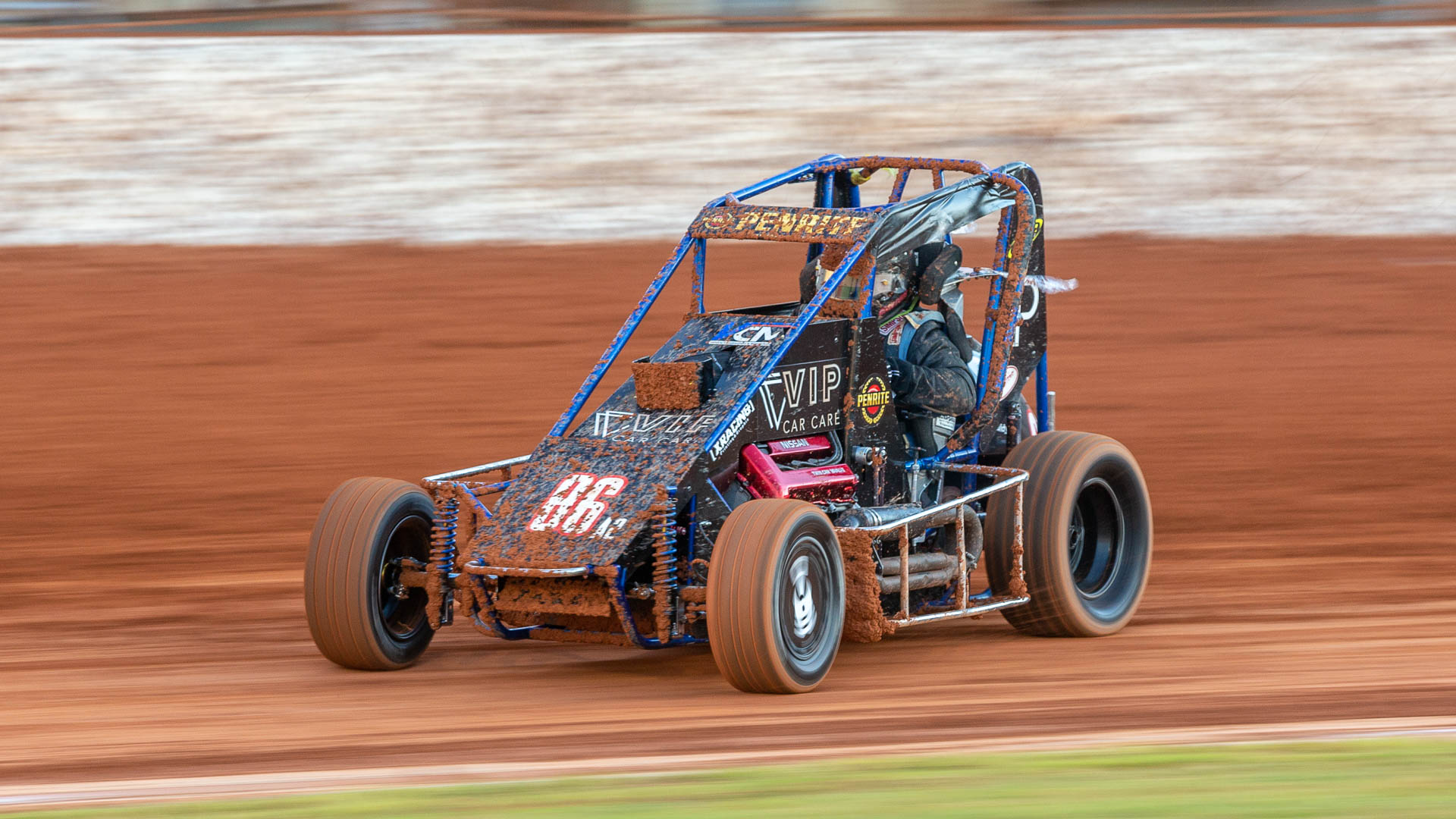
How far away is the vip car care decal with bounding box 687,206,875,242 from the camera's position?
8.58 metres

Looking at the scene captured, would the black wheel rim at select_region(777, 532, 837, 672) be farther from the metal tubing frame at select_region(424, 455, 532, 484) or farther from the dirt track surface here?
the metal tubing frame at select_region(424, 455, 532, 484)

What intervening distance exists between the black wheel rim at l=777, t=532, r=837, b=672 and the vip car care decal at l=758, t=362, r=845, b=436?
0.72 m

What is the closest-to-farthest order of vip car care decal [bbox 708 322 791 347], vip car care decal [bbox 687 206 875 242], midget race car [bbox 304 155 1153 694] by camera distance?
1. midget race car [bbox 304 155 1153 694]
2. vip car care decal [bbox 708 322 791 347]
3. vip car care decal [bbox 687 206 875 242]

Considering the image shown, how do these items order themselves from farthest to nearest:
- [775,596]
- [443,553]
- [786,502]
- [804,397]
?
[804,397], [443,553], [786,502], [775,596]

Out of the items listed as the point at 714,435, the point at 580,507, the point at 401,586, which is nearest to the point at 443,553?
the point at 401,586

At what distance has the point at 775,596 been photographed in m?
7.20

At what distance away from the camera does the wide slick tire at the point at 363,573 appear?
7852 millimetres

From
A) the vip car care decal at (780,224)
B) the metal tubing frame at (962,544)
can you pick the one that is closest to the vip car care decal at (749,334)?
the vip car care decal at (780,224)

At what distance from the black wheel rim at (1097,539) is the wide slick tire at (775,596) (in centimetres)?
208

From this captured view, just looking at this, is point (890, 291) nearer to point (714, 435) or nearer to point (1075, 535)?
point (714, 435)

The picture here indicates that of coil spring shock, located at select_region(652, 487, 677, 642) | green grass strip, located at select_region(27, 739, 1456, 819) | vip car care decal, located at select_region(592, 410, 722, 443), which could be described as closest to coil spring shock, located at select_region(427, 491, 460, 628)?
vip car care decal, located at select_region(592, 410, 722, 443)

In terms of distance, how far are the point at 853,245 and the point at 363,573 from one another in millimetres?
2502

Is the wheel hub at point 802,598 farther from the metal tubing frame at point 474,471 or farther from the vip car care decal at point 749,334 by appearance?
the metal tubing frame at point 474,471

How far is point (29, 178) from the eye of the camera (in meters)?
18.4
